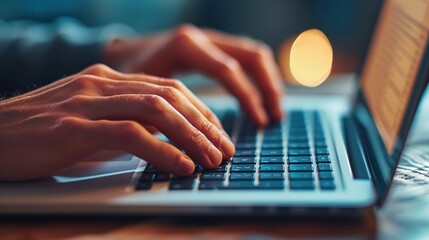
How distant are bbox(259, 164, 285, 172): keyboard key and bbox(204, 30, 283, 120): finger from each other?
272 millimetres

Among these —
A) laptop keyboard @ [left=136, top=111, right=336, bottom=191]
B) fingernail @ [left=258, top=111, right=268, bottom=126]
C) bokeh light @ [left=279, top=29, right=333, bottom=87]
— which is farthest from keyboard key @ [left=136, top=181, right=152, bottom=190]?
bokeh light @ [left=279, top=29, right=333, bottom=87]

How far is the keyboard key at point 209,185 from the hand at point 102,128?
25 millimetres

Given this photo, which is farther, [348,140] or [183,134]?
[348,140]

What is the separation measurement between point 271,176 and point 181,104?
0.13m

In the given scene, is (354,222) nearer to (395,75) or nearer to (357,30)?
(395,75)

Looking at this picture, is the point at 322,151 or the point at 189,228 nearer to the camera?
the point at 189,228

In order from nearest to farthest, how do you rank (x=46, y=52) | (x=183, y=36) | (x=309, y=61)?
1. (x=183, y=36)
2. (x=46, y=52)
3. (x=309, y=61)

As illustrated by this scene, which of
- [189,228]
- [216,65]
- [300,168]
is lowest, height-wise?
[189,228]

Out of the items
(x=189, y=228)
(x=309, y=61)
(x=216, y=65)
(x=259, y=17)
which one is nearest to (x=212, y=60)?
(x=216, y=65)

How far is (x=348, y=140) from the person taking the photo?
72cm

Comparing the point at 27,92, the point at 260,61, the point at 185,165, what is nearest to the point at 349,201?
the point at 185,165

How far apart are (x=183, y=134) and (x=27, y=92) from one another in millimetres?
214

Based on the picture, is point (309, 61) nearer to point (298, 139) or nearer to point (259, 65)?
point (259, 65)

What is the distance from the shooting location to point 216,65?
0.92 meters
